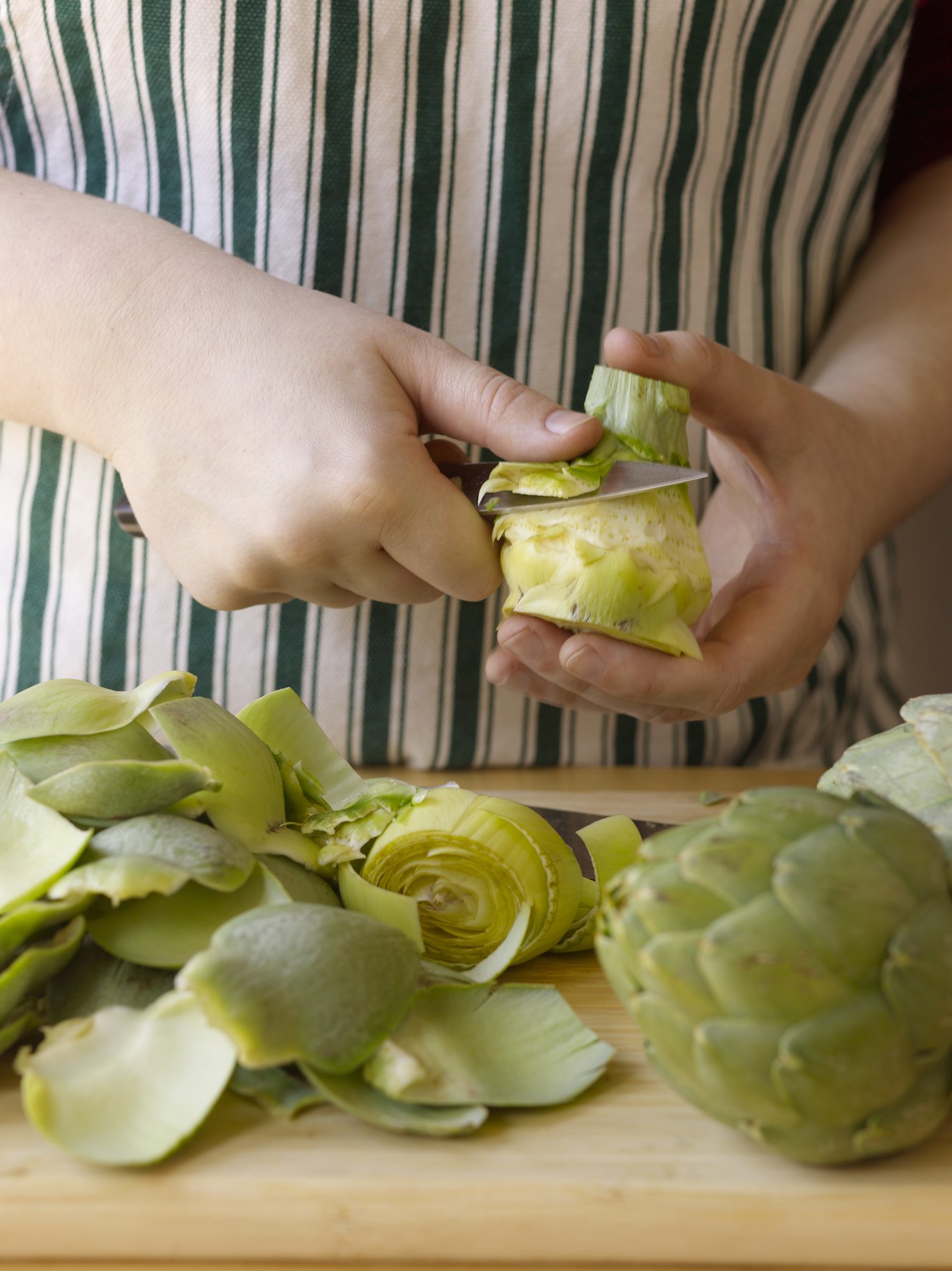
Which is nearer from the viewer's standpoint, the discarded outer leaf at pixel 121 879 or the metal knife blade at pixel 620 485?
the discarded outer leaf at pixel 121 879

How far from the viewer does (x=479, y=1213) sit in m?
0.41

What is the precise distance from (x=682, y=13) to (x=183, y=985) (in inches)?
33.1

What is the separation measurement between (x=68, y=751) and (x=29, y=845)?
2.6 inches

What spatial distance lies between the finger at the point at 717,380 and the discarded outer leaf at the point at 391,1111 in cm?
43

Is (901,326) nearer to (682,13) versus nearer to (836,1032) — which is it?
(682,13)

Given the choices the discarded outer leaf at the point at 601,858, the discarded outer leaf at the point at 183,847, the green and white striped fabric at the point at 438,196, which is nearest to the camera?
the discarded outer leaf at the point at 183,847

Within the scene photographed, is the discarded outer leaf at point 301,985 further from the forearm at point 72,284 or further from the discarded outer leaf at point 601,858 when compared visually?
the forearm at point 72,284

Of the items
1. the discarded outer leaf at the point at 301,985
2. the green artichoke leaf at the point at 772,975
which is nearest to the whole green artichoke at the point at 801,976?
the green artichoke leaf at the point at 772,975

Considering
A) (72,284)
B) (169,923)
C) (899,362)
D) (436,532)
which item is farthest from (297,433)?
(899,362)

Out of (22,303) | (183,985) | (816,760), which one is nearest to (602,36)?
(22,303)

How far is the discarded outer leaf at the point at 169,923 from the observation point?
493mm

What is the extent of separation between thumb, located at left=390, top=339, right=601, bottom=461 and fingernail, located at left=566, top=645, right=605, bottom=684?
0.12 metres

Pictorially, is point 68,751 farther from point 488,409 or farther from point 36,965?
point 488,409

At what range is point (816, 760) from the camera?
1128mm
